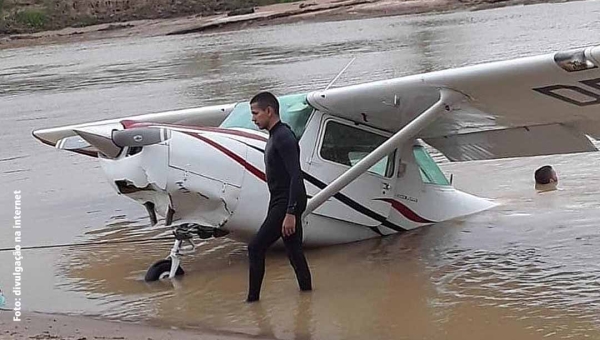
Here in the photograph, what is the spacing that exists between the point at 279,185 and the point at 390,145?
1.54 meters

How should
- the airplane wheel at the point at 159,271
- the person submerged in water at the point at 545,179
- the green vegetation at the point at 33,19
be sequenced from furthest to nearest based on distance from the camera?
the green vegetation at the point at 33,19, the person submerged in water at the point at 545,179, the airplane wheel at the point at 159,271

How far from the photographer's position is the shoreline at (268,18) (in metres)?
56.5

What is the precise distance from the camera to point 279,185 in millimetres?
8945

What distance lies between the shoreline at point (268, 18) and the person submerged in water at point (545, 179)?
134ft

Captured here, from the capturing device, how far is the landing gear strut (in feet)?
32.3

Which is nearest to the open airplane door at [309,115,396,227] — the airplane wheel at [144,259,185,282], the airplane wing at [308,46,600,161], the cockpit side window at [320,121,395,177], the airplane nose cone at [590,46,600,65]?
the cockpit side window at [320,121,395,177]

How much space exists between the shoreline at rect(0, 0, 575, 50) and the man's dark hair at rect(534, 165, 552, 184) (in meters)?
40.7

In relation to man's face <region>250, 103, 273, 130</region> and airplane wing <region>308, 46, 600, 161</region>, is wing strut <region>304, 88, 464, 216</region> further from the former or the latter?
man's face <region>250, 103, 273, 130</region>

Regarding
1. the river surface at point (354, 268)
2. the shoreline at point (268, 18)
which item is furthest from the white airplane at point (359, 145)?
the shoreline at point (268, 18)

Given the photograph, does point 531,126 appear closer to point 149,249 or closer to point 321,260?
point 321,260

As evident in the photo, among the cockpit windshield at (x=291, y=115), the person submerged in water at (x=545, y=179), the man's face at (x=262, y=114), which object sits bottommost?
the person submerged in water at (x=545, y=179)

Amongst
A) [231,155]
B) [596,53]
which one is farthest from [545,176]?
[596,53]

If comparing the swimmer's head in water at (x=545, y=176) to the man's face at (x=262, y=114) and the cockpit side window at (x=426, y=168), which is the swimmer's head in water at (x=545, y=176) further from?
the man's face at (x=262, y=114)

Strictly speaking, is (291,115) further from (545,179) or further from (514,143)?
(545,179)
